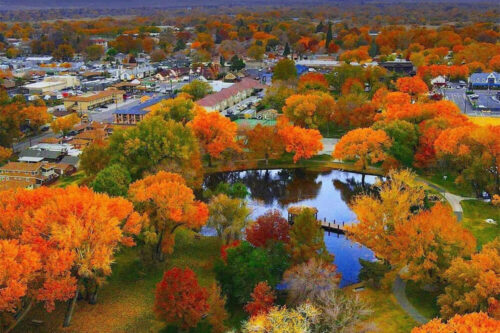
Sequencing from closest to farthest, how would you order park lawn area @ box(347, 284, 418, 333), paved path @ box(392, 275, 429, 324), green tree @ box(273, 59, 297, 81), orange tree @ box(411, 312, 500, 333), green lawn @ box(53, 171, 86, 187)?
orange tree @ box(411, 312, 500, 333) → park lawn area @ box(347, 284, 418, 333) → paved path @ box(392, 275, 429, 324) → green lawn @ box(53, 171, 86, 187) → green tree @ box(273, 59, 297, 81)

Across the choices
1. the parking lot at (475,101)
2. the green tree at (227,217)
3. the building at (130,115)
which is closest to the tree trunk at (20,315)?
the green tree at (227,217)

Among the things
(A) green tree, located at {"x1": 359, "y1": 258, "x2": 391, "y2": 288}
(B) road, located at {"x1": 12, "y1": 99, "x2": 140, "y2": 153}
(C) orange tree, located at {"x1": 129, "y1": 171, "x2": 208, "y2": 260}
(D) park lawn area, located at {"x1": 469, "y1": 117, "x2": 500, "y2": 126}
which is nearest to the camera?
(A) green tree, located at {"x1": 359, "y1": 258, "x2": 391, "y2": 288}

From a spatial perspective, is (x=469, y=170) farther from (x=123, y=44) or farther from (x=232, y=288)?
(x=123, y=44)

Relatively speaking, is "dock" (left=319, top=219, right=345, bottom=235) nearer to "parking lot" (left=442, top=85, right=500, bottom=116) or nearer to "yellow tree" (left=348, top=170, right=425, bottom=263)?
"yellow tree" (left=348, top=170, right=425, bottom=263)

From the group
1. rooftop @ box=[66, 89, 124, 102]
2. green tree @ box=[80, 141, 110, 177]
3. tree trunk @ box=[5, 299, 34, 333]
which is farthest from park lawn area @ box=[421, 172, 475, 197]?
rooftop @ box=[66, 89, 124, 102]

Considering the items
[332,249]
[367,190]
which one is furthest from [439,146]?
[332,249]

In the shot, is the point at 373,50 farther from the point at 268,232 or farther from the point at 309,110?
the point at 268,232
